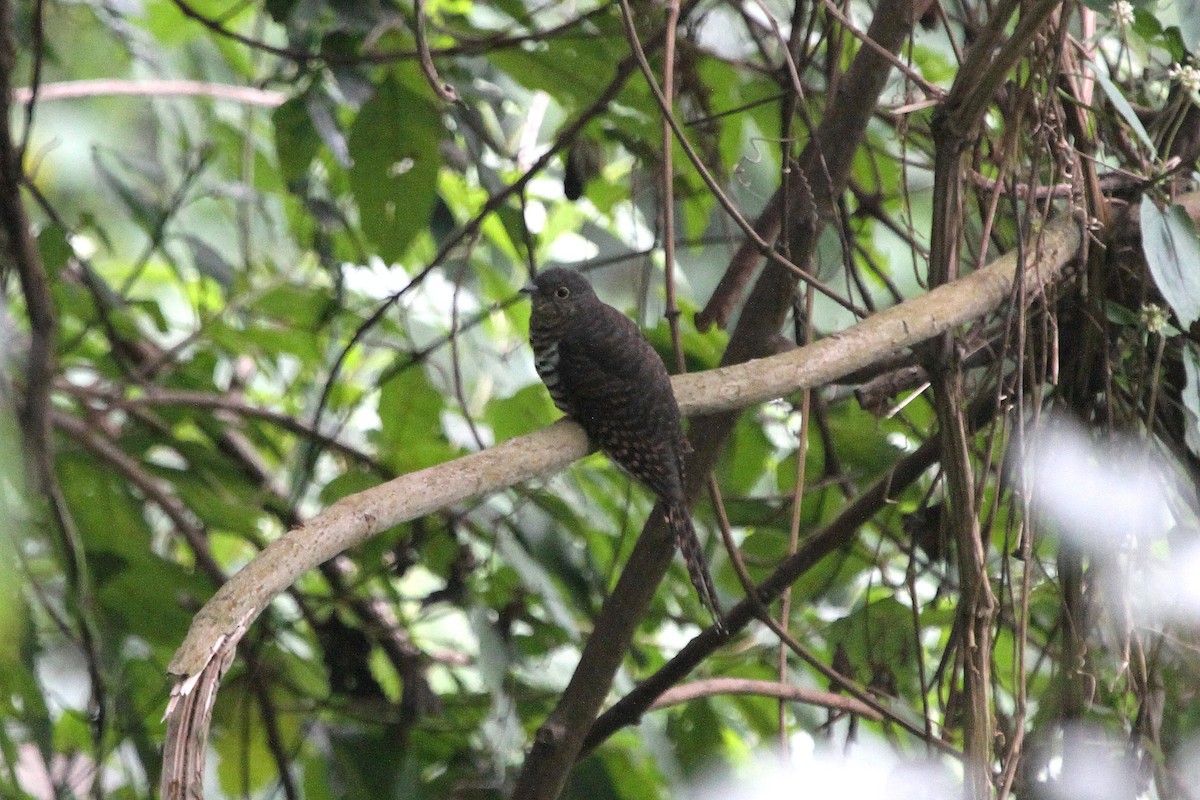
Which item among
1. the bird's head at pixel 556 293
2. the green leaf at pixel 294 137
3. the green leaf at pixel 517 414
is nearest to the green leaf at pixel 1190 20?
the bird's head at pixel 556 293

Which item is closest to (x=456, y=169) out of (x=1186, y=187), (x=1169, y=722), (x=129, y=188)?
(x=129, y=188)

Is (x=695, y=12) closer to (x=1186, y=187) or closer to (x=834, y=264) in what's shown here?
(x=834, y=264)

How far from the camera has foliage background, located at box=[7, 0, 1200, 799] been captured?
2066 mm

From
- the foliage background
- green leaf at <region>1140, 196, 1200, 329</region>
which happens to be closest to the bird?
the foliage background

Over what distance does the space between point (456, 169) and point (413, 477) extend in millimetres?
1852

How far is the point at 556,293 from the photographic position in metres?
2.80

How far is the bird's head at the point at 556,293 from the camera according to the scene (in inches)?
109

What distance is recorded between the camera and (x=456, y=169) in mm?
3168

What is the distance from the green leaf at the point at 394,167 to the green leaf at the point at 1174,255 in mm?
1470

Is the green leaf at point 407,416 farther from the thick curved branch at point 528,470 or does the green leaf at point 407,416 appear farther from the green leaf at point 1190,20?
the green leaf at point 1190,20

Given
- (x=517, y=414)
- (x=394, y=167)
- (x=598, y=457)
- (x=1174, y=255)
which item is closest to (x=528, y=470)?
(x=1174, y=255)

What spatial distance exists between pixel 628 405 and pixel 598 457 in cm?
110

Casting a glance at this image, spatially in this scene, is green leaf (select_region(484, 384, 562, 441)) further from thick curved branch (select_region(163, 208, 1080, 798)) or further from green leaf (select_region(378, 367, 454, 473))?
thick curved branch (select_region(163, 208, 1080, 798))

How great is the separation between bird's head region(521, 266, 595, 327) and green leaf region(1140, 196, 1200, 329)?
1.20 m
